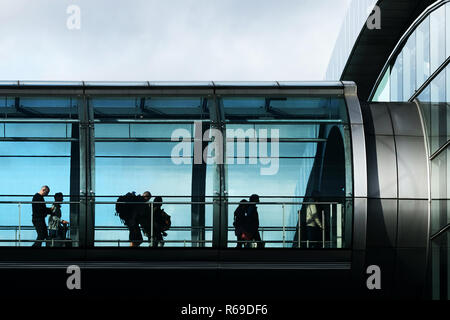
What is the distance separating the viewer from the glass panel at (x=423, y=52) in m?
19.1

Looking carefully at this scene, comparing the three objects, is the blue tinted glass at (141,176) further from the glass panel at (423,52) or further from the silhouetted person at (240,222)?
the glass panel at (423,52)

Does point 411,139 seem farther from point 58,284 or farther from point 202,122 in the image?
point 58,284

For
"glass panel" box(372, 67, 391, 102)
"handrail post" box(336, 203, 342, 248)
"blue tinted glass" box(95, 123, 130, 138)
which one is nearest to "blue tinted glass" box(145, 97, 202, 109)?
"blue tinted glass" box(95, 123, 130, 138)

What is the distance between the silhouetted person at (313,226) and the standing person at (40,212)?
182 inches

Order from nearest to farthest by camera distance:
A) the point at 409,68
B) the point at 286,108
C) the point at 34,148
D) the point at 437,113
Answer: the point at 34,148, the point at 286,108, the point at 437,113, the point at 409,68

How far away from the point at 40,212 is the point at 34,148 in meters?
1.15

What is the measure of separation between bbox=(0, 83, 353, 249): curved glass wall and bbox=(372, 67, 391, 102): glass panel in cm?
655

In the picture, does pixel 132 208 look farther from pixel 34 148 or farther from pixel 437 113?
→ pixel 437 113

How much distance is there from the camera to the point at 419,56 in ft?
66.0

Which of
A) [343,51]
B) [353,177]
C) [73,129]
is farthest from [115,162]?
[343,51]

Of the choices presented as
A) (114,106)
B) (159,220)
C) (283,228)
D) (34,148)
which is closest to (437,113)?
(283,228)

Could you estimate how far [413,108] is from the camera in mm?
17797
